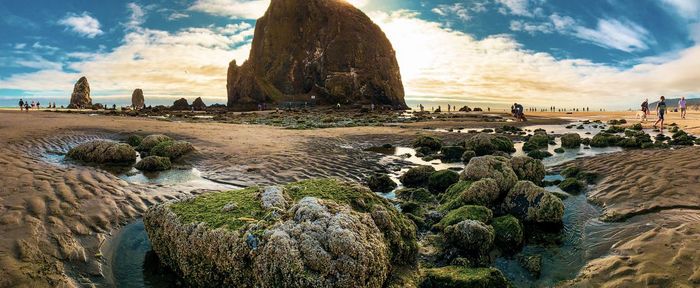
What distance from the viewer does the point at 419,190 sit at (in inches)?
476

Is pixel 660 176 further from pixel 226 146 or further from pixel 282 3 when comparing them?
pixel 282 3

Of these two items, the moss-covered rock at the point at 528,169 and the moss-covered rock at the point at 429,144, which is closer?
the moss-covered rock at the point at 528,169

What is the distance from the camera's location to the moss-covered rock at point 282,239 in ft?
17.2

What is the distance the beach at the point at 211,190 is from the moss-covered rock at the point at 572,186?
0.41 metres

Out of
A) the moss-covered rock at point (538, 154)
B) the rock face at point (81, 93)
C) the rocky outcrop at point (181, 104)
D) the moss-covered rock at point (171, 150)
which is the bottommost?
the moss-covered rock at point (538, 154)

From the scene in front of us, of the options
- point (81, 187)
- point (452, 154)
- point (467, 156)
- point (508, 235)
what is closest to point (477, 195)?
point (508, 235)

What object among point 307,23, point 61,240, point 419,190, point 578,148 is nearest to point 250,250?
point 61,240

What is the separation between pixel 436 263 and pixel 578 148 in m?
19.4

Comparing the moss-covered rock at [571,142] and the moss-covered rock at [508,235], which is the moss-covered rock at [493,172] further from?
the moss-covered rock at [571,142]

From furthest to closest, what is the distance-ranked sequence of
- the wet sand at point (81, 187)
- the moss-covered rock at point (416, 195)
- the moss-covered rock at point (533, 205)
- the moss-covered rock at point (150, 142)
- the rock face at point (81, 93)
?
the rock face at point (81, 93), the moss-covered rock at point (150, 142), the moss-covered rock at point (416, 195), the moss-covered rock at point (533, 205), the wet sand at point (81, 187)

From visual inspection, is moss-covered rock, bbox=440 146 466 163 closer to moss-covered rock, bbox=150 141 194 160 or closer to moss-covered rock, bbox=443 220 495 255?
moss-covered rock, bbox=443 220 495 255

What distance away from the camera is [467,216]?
8727 millimetres

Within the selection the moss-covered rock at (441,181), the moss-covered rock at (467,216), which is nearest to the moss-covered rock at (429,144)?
the moss-covered rock at (441,181)

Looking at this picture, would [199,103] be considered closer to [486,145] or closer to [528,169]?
[486,145]
